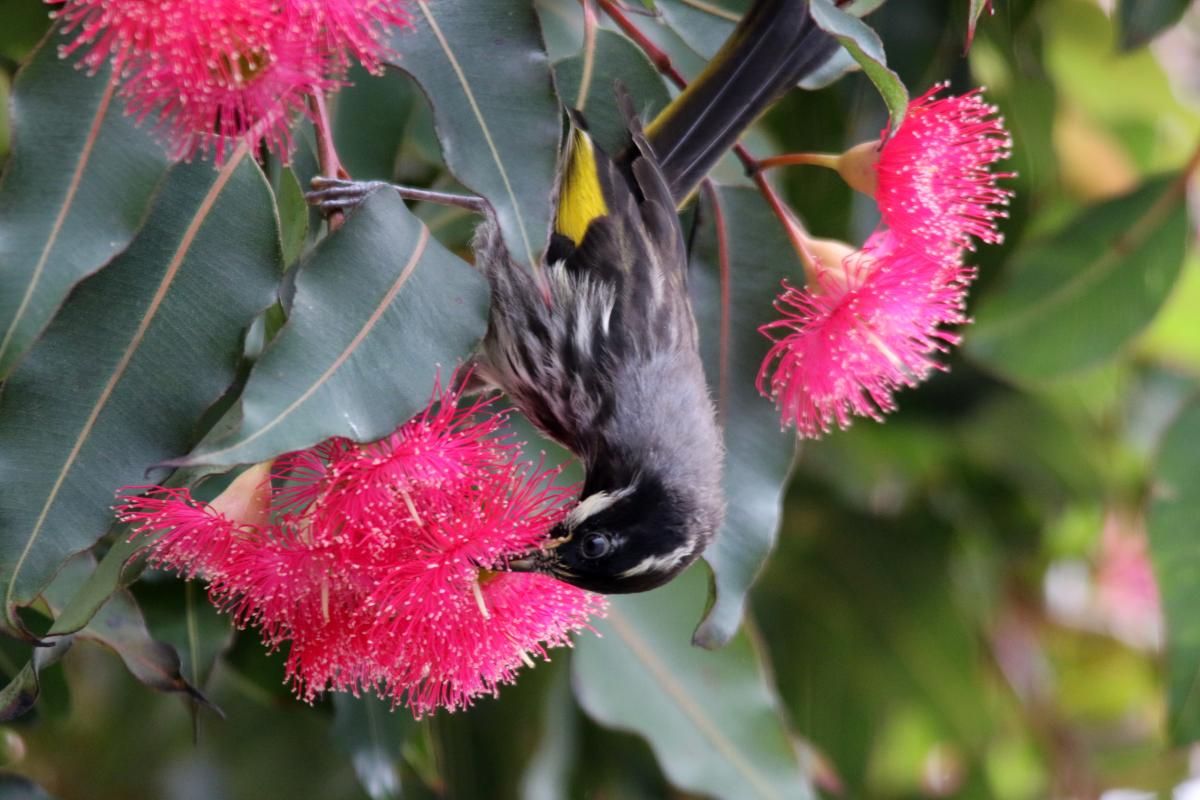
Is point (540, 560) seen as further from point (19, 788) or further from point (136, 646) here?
point (19, 788)

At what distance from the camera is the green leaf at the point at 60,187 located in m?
1.03

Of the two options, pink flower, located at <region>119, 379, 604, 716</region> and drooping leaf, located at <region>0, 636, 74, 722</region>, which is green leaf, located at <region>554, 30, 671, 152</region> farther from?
drooping leaf, located at <region>0, 636, 74, 722</region>

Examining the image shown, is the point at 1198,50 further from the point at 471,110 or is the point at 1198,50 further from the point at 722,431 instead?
the point at 471,110

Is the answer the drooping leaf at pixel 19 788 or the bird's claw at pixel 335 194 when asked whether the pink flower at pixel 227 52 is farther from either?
the drooping leaf at pixel 19 788

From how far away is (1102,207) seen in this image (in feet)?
7.13

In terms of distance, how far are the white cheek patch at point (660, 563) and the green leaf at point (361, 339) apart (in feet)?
1.23

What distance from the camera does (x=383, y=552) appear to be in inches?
42.1

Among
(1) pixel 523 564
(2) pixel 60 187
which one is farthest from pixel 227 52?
(1) pixel 523 564

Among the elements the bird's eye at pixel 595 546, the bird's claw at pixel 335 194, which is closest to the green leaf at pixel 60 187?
the bird's claw at pixel 335 194

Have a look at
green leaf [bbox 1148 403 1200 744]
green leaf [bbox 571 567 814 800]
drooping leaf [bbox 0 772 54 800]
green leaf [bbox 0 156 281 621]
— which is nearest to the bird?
green leaf [bbox 0 156 281 621]

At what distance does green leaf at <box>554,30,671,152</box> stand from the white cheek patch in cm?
48

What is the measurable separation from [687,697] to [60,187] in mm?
1113

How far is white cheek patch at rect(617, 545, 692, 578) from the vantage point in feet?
4.41

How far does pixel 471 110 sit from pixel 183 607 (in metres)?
0.69
